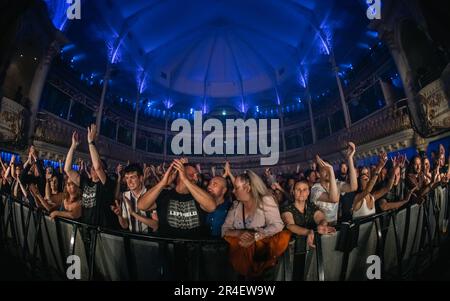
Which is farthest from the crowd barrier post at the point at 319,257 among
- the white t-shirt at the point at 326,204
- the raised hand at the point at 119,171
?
the raised hand at the point at 119,171

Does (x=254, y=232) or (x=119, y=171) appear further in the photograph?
(x=119, y=171)

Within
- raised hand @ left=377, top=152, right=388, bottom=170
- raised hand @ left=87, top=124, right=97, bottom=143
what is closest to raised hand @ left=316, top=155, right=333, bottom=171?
raised hand @ left=377, top=152, right=388, bottom=170

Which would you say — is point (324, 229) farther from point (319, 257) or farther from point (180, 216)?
point (180, 216)

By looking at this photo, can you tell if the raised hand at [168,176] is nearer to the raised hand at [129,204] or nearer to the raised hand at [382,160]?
the raised hand at [129,204]

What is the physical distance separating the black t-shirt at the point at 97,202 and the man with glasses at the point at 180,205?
0.42m

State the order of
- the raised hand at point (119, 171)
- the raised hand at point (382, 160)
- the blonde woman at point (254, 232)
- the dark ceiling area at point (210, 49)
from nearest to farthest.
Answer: the blonde woman at point (254, 232), the raised hand at point (382, 160), the raised hand at point (119, 171), the dark ceiling area at point (210, 49)

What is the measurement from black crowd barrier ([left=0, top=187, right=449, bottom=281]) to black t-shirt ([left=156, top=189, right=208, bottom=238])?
3.9 inches

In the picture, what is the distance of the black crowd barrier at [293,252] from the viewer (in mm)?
2531

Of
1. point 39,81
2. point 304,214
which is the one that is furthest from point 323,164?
point 39,81

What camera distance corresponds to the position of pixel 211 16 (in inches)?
120

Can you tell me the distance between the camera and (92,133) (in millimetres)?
2764

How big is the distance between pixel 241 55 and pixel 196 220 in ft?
7.57

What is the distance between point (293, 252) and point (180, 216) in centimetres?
142
